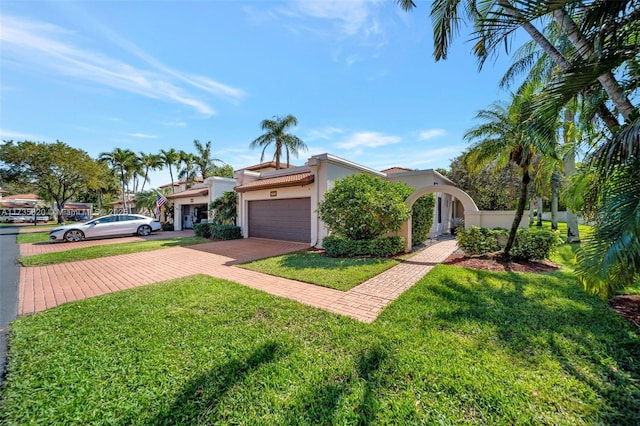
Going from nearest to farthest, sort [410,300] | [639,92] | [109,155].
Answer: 1. [639,92]
2. [410,300]
3. [109,155]

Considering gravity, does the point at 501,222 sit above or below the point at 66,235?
above

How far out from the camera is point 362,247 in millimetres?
10008

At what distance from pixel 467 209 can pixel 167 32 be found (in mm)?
12711

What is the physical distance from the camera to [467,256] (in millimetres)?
9641

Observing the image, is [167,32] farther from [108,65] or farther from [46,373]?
[46,373]

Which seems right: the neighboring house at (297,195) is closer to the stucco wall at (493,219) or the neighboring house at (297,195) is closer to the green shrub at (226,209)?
the stucco wall at (493,219)

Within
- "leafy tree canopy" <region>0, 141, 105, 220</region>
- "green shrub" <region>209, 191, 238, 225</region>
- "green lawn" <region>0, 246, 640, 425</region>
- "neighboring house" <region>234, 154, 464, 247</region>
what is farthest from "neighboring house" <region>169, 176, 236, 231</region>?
"green lawn" <region>0, 246, 640, 425</region>

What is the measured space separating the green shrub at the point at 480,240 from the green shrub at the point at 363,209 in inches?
96.6

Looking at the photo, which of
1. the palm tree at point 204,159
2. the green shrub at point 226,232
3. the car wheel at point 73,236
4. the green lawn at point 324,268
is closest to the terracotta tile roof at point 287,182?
the green shrub at point 226,232

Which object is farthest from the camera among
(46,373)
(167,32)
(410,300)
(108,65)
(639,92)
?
(108,65)

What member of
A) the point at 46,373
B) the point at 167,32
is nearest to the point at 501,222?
the point at 46,373

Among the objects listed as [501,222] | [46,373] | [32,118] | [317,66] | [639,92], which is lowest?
[46,373]

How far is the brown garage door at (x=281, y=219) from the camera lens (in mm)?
13367

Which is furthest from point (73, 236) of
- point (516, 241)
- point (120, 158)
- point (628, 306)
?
point (628, 306)
